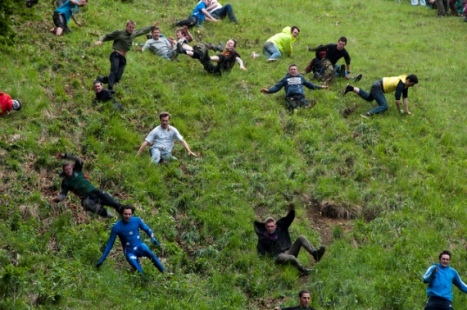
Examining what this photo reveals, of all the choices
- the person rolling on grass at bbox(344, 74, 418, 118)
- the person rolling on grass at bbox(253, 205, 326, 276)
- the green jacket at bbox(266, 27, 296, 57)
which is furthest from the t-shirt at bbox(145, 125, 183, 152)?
the green jacket at bbox(266, 27, 296, 57)

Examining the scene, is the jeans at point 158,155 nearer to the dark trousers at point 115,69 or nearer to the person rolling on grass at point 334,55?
the dark trousers at point 115,69

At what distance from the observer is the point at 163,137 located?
52.9 feet

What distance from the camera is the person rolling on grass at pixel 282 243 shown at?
13.1 meters

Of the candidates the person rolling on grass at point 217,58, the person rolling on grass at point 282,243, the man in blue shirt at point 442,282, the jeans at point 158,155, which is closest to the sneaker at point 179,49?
the person rolling on grass at point 217,58

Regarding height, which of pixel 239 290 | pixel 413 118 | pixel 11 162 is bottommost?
pixel 239 290

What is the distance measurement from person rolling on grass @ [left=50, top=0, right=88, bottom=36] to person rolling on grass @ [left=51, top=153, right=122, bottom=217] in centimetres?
890

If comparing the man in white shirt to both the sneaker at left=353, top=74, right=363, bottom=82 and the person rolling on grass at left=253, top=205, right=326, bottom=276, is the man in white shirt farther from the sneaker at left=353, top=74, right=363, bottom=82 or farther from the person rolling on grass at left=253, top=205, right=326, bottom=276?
the sneaker at left=353, top=74, right=363, bottom=82

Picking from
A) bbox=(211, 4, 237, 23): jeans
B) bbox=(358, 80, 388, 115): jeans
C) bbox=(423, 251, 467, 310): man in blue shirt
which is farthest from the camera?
bbox=(211, 4, 237, 23): jeans

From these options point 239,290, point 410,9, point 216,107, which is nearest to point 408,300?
point 239,290

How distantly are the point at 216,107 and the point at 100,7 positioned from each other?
8.45 m

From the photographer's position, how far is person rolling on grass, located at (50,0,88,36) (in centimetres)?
2102

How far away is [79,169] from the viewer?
1348cm

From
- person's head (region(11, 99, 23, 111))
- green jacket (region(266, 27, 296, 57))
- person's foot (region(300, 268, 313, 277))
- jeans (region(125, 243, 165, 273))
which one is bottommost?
person's foot (region(300, 268, 313, 277))

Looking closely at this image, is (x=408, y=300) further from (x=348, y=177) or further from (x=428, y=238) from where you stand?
(x=348, y=177)
